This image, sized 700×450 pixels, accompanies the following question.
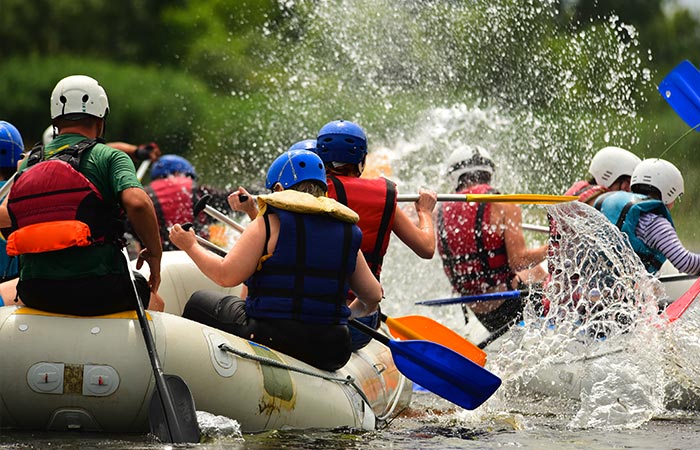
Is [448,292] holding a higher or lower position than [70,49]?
lower

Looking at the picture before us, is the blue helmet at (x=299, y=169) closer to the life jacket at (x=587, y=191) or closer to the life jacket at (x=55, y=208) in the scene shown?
the life jacket at (x=55, y=208)

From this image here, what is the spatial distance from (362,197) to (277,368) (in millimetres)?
1239

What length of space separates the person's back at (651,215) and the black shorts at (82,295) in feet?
11.7

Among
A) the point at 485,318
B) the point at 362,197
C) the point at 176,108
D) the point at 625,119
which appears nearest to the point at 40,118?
the point at 176,108

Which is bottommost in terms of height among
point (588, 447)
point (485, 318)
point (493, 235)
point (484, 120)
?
point (588, 447)

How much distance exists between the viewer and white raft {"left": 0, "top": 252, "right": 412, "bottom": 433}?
17.1 feet

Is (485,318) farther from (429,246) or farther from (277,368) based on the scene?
(277,368)

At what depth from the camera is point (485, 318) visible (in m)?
9.03

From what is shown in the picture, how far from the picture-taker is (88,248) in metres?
5.44

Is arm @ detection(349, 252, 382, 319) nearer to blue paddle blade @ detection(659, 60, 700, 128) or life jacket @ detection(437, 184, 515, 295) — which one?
life jacket @ detection(437, 184, 515, 295)

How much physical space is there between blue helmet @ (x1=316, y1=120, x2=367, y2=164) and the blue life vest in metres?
0.82

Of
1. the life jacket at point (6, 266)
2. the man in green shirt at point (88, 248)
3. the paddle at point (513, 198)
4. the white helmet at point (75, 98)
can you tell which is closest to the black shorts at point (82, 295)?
the man in green shirt at point (88, 248)

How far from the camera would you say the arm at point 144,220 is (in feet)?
17.9

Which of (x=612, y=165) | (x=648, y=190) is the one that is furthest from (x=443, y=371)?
(x=612, y=165)
